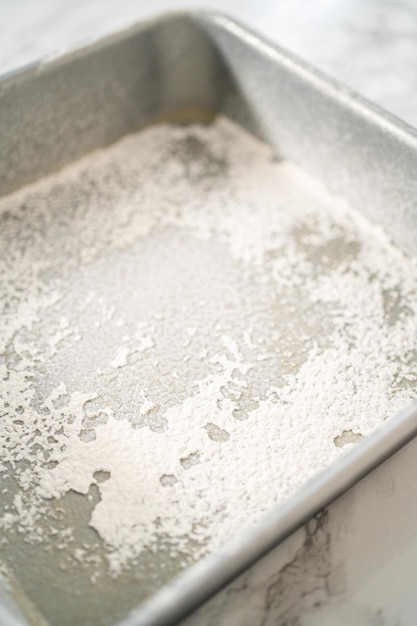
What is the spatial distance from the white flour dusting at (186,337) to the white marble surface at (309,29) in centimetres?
14

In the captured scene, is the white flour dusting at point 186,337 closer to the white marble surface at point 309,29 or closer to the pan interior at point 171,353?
the pan interior at point 171,353

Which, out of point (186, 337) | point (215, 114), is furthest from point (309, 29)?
point (186, 337)

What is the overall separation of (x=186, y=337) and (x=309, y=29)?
488 mm

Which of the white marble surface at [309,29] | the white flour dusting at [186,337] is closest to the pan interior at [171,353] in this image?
the white flour dusting at [186,337]

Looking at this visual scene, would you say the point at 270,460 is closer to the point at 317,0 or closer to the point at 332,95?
the point at 332,95

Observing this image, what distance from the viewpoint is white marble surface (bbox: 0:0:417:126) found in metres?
0.88

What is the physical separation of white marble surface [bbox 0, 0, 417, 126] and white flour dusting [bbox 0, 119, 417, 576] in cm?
14

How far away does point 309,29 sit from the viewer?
3.13 ft

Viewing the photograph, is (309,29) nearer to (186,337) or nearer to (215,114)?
(215,114)

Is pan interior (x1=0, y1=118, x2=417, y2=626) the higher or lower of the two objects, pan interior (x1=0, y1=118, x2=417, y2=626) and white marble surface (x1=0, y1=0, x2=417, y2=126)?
the lower

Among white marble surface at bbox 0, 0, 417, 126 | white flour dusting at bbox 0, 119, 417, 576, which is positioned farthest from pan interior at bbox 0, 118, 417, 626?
white marble surface at bbox 0, 0, 417, 126

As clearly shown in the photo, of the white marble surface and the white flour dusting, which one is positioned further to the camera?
the white marble surface

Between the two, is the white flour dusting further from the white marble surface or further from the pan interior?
the white marble surface

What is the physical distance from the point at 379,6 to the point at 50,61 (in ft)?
1.56
